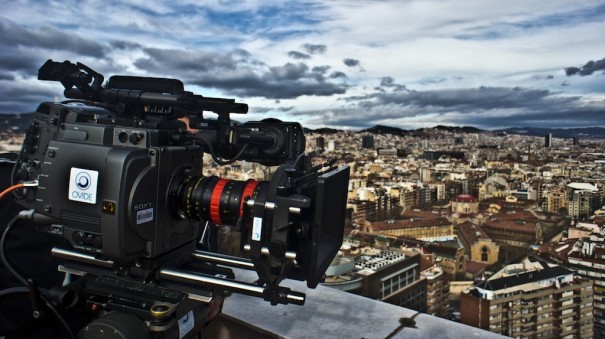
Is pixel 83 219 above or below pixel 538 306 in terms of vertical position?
above

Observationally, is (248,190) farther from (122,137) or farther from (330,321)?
(330,321)

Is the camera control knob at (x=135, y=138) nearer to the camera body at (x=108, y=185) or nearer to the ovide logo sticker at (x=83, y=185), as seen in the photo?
the camera body at (x=108, y=185)

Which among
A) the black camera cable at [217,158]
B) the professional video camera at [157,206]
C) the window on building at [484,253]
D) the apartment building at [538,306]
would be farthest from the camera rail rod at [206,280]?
the window on building at [484,253]

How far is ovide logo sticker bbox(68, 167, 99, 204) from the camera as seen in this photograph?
1007 millimetres

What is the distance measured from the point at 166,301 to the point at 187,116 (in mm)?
525

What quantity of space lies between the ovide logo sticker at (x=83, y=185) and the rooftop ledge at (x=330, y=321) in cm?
76

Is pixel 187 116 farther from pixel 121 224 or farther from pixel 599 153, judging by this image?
pixel 599 153

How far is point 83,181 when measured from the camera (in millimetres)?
→ 1016

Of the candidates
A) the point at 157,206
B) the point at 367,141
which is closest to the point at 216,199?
the point at 157,206

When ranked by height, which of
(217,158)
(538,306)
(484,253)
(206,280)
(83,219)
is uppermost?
(217,158)

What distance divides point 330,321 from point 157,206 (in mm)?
756

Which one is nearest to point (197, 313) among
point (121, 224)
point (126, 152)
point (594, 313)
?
point (121, 224)

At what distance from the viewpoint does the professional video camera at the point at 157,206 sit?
0.98m

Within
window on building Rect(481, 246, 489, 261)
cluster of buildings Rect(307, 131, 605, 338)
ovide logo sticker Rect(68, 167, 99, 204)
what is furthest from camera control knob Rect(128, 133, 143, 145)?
window on building Rect(481, 246, 489, 261)
